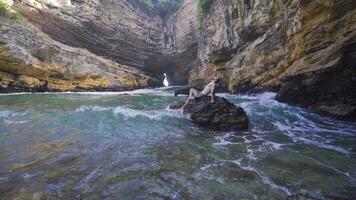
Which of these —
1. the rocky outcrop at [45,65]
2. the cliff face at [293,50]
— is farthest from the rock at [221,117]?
the rocky outcrop at [45,65]

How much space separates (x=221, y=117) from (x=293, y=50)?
5504 mm

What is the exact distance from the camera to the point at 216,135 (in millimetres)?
5570

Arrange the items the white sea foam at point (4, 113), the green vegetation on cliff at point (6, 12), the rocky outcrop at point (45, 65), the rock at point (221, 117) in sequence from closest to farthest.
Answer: the rock at point (221, 117) < the white sea foam at point (4, 113) < the rocky outcrop at point (45, 65) < the green vegetation on cliff at point (6, 12)

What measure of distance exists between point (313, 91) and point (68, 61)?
1648cm

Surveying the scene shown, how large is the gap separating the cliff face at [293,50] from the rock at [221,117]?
2.83m

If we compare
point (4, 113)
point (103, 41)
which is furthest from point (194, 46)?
point (4, 113)

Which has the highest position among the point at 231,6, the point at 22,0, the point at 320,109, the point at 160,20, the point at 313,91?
the point at 160,20

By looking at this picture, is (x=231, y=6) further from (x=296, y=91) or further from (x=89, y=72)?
(x=89, y=72)

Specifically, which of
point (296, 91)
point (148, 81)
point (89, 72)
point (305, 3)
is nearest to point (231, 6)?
point (305, 3)

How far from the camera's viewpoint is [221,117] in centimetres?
627

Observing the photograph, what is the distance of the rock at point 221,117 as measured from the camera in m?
6.12

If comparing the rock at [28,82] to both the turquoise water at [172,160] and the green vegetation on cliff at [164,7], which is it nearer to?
the turquoise water at [172,160]

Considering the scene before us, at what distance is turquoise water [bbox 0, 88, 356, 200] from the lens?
2.88 metres

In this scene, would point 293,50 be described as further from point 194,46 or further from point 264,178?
point 194,46
